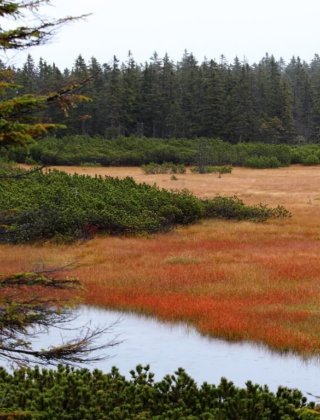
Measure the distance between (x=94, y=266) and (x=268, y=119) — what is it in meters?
63.4

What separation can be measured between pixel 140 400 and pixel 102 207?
19461 millimetres

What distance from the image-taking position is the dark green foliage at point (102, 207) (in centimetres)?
2630

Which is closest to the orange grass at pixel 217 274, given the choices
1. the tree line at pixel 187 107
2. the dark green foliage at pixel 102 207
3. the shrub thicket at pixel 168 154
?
the dark green foliage at pixel 102 207

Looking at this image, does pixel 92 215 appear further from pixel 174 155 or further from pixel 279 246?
pixel 174 155

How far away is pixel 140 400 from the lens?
8578 mm

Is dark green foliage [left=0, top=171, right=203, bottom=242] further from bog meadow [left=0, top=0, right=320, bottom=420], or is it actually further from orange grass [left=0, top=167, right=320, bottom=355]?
orange grass [left=0, top=167, right=320, bottom=355]

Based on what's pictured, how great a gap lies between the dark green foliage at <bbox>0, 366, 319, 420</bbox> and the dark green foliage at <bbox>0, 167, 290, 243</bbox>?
51.2 feet

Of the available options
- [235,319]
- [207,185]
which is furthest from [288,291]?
[207,185]

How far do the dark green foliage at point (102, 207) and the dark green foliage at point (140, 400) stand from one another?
51.2ft

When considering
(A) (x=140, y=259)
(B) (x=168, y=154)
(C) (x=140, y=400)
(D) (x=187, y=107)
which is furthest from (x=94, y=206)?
(D) (x=187, y=107)

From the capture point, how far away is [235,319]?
15.1 meters

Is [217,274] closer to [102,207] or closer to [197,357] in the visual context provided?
[197,357]

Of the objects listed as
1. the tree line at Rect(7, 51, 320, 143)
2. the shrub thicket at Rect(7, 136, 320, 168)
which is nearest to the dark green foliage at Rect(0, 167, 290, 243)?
the shrub thicket at Rect(7, 136, 320, 168)

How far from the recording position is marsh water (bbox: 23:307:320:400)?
39.4 ft
